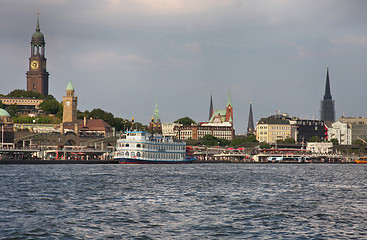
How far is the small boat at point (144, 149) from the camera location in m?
146

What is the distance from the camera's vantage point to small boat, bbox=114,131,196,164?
5738 inches

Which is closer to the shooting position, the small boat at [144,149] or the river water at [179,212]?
the river water at [179,212]

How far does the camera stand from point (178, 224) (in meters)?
39.7

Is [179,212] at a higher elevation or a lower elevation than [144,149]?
lower

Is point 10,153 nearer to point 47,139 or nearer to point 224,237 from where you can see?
point 47,139

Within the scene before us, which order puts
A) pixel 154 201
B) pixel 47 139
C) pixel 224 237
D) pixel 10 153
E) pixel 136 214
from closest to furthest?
pixel 224 237 → pixel 136 214 → pixel 154 201 → pixel 10 153 → pixel 47 139

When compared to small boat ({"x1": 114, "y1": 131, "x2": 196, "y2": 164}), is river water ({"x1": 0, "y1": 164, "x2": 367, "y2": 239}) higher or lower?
lower

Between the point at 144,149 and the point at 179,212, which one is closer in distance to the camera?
the point at 179,212

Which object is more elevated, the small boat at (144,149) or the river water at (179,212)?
the small boat at (144,149)

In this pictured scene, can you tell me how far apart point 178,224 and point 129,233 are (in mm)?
4070

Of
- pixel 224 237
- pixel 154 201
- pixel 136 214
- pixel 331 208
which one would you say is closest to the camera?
pixel 224 237

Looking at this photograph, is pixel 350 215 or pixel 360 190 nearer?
pixel 350 215

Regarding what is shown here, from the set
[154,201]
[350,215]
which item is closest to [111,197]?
[154,201]

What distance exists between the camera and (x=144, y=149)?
479 ft
